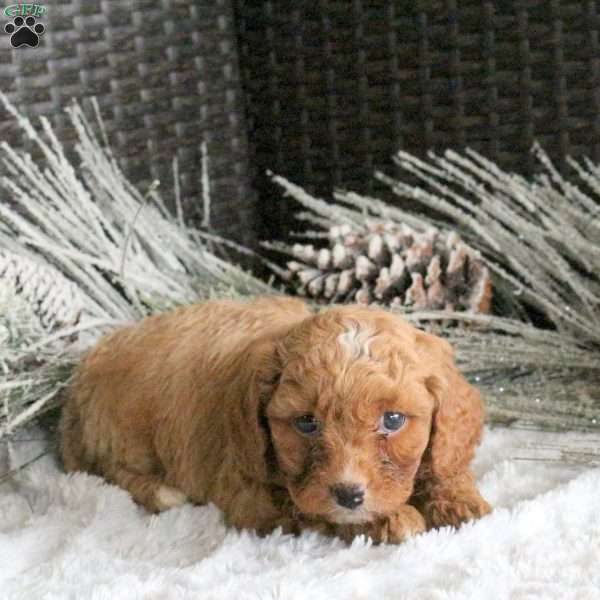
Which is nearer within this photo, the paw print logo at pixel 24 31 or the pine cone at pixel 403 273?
the pine cone at pixel 403 273

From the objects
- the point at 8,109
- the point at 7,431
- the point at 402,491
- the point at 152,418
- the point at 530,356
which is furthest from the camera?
the point at 8,109

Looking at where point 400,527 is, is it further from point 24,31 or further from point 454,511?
point 24,31

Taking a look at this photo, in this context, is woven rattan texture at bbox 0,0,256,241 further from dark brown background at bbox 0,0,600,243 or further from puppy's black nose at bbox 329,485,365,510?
puppy's black nose at bbox 329,485,365,510

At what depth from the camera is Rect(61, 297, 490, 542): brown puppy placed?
96cm

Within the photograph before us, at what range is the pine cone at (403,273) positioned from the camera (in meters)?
1.49

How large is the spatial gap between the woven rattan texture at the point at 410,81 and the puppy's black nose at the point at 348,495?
90 centimetres

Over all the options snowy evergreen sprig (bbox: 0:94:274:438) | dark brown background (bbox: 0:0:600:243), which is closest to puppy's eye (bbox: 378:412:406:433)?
snowy evergreen sprig (bbox: 0:94:274:438)

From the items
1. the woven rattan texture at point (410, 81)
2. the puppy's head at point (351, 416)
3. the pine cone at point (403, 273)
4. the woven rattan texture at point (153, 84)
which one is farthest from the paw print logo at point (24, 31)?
the puppy's head at point (351, 416)

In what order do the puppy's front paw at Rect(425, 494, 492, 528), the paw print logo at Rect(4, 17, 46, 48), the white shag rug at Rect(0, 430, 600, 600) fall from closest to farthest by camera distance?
the white shag rug at Rect(0, 430, 600, 600)
the puppy's front paw at Rect(425, 494, 492, 528)
the paw print logo at Rect(4, 17, 46, 48)

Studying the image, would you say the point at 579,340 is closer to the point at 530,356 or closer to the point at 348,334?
the point at 530,356

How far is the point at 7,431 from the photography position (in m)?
1.27

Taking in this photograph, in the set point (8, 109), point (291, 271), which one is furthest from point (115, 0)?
point (291, 271)

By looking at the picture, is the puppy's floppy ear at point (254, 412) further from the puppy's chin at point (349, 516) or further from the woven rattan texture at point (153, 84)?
the woven rattan texture at point (153, 84)

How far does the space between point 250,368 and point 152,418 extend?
0.59 feet
